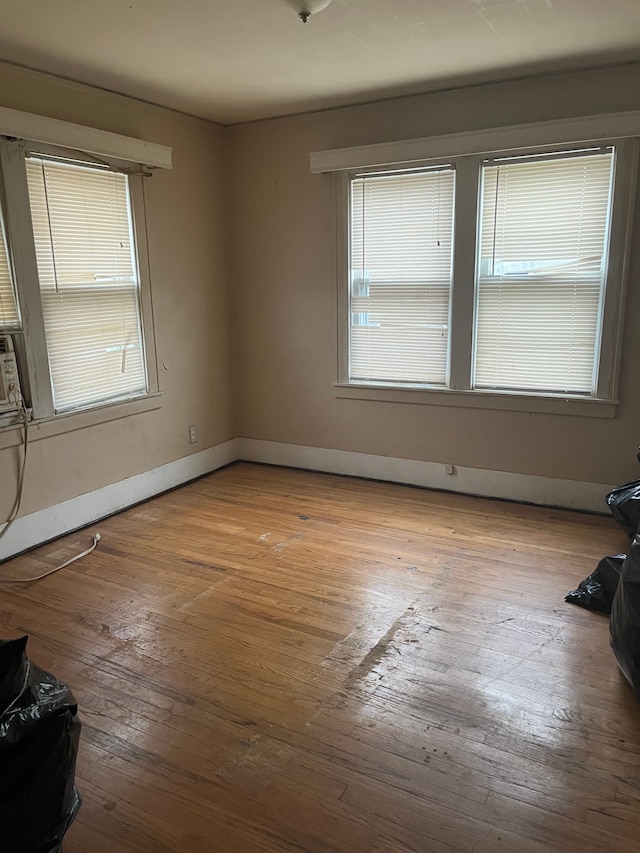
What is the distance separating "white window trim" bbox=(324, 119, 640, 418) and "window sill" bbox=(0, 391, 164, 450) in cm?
142

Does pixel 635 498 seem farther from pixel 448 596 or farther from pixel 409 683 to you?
pixel 409 683

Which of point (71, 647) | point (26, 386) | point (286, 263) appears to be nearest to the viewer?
point (71, 647)

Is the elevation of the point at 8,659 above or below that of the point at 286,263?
below

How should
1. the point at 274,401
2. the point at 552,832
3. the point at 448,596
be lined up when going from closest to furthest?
the point at 552,832, the point at 448,596, the point at 274,401

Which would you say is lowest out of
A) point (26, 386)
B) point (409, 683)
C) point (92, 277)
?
point (409, 683)

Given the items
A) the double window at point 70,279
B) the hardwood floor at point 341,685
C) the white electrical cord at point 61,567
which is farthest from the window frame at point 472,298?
the white electrical cord at point 61,567

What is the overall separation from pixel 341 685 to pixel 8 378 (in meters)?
2.35

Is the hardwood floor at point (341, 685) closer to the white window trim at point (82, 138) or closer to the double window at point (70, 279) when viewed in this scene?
the double window at point (70, 279)

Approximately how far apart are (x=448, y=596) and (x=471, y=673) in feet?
1.94

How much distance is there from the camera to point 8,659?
4.96ft

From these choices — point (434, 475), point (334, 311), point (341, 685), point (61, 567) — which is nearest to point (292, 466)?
point (434, 475)

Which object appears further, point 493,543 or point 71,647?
point 493,543

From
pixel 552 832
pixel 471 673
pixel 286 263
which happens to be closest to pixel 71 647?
pixel 471 673

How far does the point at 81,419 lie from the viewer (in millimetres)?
3676
